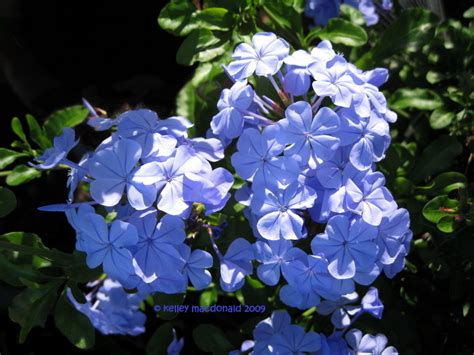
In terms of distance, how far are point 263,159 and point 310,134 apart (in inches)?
3.7

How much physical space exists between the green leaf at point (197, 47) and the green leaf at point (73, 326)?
1.90ft

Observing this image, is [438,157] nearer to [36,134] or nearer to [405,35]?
[405,35]

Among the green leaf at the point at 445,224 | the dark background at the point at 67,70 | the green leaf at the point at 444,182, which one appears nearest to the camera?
the green leaf at the point at 445,224

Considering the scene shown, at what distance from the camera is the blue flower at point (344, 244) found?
47.8 inches

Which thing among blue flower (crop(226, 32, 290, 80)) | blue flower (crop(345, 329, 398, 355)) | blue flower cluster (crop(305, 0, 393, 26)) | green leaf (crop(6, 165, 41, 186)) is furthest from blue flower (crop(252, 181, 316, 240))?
blue flower cluster (crop(305, 0, 393, 26))

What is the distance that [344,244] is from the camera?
1218 mm

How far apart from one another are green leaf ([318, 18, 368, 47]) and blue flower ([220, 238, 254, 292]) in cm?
55

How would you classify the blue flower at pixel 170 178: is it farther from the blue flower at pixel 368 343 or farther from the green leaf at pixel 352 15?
the green leaf at pixel 352 15

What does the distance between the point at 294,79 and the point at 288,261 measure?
0.34 m

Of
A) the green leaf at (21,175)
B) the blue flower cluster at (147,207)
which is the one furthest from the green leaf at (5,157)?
the blue flower cluster at (147,207)

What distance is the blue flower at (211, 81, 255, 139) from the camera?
129cm

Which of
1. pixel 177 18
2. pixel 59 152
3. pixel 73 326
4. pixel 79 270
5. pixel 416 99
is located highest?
pixel 177 18

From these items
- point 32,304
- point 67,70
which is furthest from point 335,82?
point 67,70

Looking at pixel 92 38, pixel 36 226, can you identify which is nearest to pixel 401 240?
pixel 36 226
